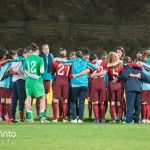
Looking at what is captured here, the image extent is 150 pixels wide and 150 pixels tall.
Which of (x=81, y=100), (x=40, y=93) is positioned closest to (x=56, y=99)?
(x=81, y=100)

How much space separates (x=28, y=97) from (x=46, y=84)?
1839 mm

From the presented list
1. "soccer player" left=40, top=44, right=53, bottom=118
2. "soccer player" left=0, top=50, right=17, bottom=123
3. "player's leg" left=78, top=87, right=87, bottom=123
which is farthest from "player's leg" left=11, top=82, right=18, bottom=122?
"player's leg" left=78, top=87, right=87, bottom=123

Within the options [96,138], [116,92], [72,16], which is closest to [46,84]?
[116,92]

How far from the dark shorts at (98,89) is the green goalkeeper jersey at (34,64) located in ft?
5.10

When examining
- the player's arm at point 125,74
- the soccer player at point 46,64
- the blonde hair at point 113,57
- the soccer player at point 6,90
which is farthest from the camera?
the soccer player at point 46,64

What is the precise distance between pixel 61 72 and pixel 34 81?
3.51 ft

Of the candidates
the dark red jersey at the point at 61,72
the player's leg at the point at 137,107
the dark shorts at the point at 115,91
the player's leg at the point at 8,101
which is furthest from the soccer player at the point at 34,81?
the player's leg at the point at 137,107

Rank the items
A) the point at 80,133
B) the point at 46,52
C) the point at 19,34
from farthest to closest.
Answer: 1. the point at 19,34
2. the point at 46,52
3. the point at 80,133

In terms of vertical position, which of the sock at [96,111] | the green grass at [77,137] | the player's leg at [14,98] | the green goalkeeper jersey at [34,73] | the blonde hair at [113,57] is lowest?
the green grass at [77,137]

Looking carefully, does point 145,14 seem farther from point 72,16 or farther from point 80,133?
point 80,133

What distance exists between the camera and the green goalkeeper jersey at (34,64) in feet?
56.9

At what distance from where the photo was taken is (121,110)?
1834 centimetres

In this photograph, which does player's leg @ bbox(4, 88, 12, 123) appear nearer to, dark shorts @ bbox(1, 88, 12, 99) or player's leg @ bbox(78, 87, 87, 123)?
dark shorts @ bbox(1, 88, 12, 99)

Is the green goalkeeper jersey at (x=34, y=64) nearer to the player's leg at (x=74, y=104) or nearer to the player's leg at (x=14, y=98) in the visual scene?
the player's leg at (x=14, y=98)
